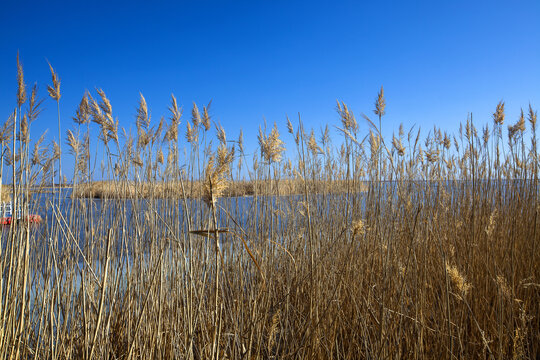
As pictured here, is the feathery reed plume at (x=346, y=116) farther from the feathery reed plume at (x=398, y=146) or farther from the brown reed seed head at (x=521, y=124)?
the brown reed seed head at (x=521, y=124)

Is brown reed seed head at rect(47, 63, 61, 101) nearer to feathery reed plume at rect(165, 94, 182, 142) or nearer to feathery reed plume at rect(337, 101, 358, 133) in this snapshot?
feathery reed plume at rect(165, 94, 182, 142)

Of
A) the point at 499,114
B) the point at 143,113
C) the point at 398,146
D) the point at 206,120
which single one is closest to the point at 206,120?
the point at 206,120

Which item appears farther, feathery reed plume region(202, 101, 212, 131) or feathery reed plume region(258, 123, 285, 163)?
feathery reed plume region(202, 101, 212, 131)

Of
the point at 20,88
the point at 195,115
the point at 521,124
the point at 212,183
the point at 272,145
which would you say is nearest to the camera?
the point at 212,183

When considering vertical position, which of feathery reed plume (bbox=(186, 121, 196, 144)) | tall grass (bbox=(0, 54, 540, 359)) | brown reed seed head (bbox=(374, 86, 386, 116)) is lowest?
tall grass (bbox=(0, 54, 540, 359))

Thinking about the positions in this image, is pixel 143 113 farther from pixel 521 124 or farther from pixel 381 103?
pixel 521 124

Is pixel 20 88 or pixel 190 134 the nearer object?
pixel 20 88

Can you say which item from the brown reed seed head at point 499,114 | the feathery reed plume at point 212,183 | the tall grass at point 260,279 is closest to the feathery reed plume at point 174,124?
the tall grass at point 260,279

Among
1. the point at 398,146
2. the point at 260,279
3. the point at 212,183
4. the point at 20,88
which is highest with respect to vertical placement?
Answer: the point at 20,88

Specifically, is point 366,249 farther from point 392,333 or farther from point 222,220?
point 222,220

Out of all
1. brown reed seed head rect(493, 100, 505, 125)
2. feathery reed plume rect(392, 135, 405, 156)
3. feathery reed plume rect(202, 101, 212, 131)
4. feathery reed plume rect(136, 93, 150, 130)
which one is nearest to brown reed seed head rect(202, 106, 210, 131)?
feathery reed plume rect(202, 101, 212, 131)

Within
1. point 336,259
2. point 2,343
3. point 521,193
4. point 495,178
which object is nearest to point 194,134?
point 336,259

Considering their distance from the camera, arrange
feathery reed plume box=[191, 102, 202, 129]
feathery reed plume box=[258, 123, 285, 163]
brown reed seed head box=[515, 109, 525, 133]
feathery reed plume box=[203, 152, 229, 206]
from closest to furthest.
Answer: feathery reed plume box=[203, 152, 229, 206], feathery reed plume box=[258, 123, 285, 163], feathery reed plume box=[191, 102, 202, 129], brown reed seed head box=[515, 109, 525, 133]

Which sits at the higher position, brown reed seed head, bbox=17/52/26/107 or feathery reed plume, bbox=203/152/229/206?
brown reed seed head, bbox=17/52/26/107
